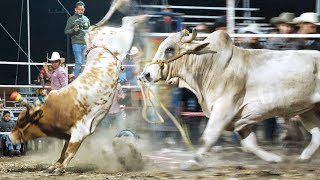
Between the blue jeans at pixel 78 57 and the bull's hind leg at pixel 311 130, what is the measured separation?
359 cm

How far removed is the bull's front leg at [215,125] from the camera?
639 cm

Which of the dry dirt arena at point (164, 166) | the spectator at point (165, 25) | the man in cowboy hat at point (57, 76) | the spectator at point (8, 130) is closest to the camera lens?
the dry dirt arena at point (164, 166)

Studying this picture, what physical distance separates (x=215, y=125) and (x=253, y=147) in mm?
566

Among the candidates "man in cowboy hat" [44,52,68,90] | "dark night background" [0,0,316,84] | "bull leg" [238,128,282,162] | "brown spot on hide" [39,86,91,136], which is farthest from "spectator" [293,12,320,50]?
"dark night background" [0,0,316,84]

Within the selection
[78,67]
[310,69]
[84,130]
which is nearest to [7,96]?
[78,67]

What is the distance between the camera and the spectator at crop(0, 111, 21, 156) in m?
9.98

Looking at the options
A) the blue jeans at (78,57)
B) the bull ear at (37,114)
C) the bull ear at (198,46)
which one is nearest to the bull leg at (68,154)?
the bull ear at (37,114)

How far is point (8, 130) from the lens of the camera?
10195mm

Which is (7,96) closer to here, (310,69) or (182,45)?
(182,45)

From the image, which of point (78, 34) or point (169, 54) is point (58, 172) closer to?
point (169, 54)

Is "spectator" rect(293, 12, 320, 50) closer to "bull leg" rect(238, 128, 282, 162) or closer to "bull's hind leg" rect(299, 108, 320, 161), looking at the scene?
"bull's hind leg" rect(299, 108, 320, 161)

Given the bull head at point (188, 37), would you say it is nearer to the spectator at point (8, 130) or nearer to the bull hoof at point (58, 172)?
the bull hoof at point (58, 172)

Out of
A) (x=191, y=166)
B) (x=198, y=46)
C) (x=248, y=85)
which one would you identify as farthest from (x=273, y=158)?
(x=198, y=46)

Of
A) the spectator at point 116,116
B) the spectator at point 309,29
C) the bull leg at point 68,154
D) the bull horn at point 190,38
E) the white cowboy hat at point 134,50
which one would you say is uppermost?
the bull horn at point 190,38
